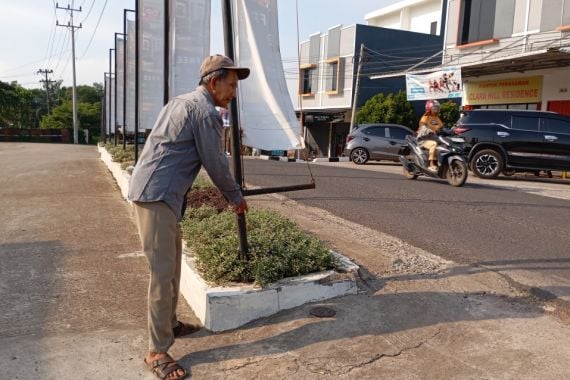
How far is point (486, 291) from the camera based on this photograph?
4.34 metres

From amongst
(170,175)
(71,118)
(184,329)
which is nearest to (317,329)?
(184,329)

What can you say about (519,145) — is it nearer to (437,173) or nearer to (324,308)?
(437,173)

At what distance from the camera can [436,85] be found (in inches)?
816

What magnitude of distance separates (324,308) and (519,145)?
11.2m

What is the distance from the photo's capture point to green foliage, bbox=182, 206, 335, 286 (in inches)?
152

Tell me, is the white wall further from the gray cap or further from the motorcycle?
the gray cap

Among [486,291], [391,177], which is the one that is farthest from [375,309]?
[391,177]

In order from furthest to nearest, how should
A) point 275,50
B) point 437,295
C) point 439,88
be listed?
point 439,88 → point 275,50 → point 437,295

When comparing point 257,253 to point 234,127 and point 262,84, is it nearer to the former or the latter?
point 234,127

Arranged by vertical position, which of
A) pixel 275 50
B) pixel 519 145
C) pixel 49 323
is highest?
pixel 275 50

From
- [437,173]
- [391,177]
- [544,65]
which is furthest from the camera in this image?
[544,65]

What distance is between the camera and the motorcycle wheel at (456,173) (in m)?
10.7

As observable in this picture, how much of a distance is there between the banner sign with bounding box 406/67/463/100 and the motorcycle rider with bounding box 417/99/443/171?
31.4 ft

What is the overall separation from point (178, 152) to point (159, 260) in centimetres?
66
